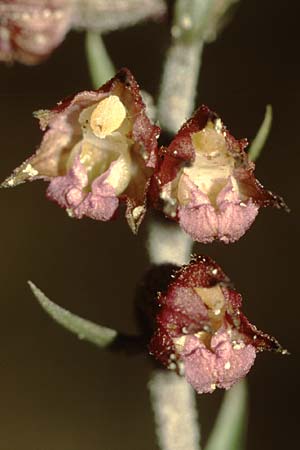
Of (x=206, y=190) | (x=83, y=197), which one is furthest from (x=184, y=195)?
(x=83, y=197)

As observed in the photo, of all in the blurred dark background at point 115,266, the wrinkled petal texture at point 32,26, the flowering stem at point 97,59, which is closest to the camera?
the wrinkled petal texture at point 32,26

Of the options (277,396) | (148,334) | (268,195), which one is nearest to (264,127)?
(268,195)

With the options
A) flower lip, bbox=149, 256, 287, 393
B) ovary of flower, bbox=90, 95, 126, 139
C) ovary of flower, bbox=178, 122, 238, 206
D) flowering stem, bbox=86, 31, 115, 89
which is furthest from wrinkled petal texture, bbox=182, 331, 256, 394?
flowering stem, bbox=86, 31, 115, 89

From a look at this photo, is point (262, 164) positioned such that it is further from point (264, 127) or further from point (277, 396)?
point (264, 127)

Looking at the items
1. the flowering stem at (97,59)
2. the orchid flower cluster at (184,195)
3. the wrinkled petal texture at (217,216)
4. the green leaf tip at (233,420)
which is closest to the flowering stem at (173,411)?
the green leaf tip at (233,420)

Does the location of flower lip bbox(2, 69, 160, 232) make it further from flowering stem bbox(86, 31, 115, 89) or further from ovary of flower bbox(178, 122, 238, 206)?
flowering stem bbox(86, 31, 115, 89)

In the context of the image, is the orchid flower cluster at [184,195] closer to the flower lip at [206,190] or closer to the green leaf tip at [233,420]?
the flower lip at [206,190]

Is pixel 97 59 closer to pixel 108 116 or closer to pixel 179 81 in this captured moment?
pixel 179 81
